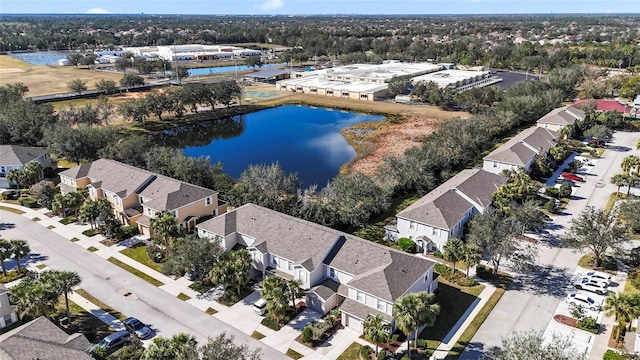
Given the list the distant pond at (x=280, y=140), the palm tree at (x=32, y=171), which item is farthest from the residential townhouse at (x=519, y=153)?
the palm tree at (x=32, y=171)

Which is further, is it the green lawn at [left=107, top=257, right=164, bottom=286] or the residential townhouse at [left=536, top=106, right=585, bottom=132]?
the residential townhouse at [left=536, top=106, right=585, bottom=132]

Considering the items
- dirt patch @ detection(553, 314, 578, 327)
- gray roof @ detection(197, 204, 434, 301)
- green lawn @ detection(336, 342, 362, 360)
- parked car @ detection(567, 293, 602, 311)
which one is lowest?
green lawn @ detection(336, 342, 362, 360)

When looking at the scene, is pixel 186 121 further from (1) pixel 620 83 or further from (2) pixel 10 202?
(1) pixel 620 83

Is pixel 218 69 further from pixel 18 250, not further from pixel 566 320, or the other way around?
pixel 566 320

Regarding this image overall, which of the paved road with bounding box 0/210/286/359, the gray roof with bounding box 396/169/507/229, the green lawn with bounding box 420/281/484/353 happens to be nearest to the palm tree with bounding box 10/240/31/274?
the paved road with bounding box 0/210/286/359

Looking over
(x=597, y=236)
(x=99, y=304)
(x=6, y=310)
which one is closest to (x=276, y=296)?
(x=99, y=304)

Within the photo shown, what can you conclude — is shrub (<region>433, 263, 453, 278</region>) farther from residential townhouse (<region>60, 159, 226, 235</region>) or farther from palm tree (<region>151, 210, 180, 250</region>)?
residential townhouse (<region>60, 159, 226, 235</region>)
